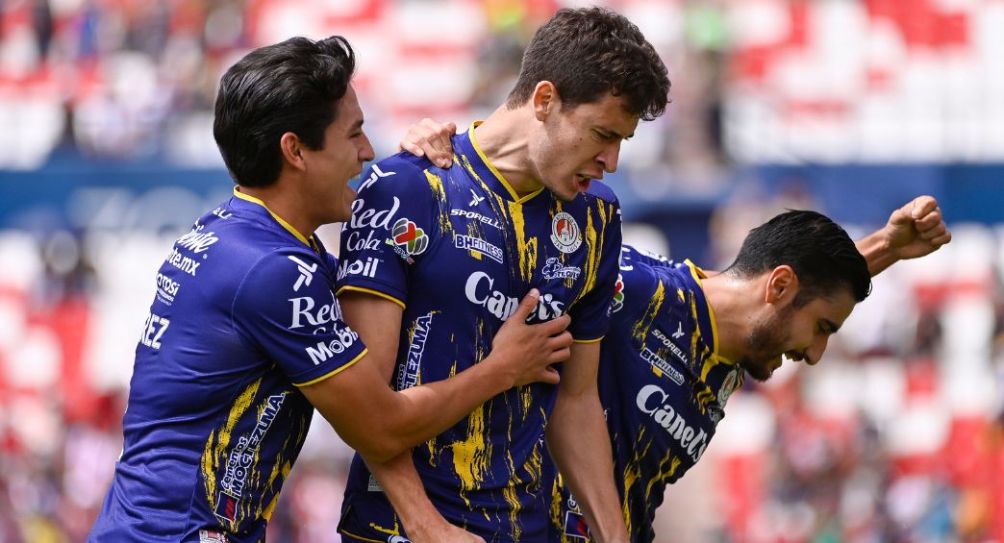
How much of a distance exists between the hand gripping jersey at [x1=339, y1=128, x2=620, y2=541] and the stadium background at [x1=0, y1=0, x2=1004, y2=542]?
963 centimetres

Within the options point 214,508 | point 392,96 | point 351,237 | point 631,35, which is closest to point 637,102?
point 631,35

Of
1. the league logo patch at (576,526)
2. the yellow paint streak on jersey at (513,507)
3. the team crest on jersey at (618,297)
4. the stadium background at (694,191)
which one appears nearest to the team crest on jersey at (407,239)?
the yellow paint streak on jersey at (513,507)

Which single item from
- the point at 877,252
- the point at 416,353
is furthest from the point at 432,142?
the point at 877,252

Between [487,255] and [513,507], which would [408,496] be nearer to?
[513,507]

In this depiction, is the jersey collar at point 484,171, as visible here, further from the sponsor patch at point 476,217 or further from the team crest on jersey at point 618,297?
the team crest on jersey at point 618,297

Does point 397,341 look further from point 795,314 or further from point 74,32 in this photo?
point 74,32

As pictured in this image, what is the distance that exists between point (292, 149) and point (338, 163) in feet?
0.45

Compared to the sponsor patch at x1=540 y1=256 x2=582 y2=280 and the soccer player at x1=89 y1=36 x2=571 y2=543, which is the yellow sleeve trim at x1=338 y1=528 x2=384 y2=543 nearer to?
the soccer player at x1=89 y1=36 x2=571 y2=543

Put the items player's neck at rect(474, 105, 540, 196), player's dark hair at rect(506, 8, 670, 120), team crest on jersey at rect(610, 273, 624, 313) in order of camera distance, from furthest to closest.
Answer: team crest on jersey at rect(610, 273, 624, 313), player's neck at rect(474, 105, 540, 196), player's dark hair at rect(506, 8, 670, 120)

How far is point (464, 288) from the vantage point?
443 centimetres

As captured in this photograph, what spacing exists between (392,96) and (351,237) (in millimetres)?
13213

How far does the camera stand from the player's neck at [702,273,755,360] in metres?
5.37

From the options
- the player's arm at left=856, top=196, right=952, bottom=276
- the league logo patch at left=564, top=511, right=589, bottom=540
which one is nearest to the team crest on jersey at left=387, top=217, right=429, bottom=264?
the league logo patch at left=564, top=511, right=589, bottom=540

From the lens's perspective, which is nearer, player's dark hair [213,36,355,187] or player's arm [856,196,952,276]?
player's dark hair [213,36,355,187]
